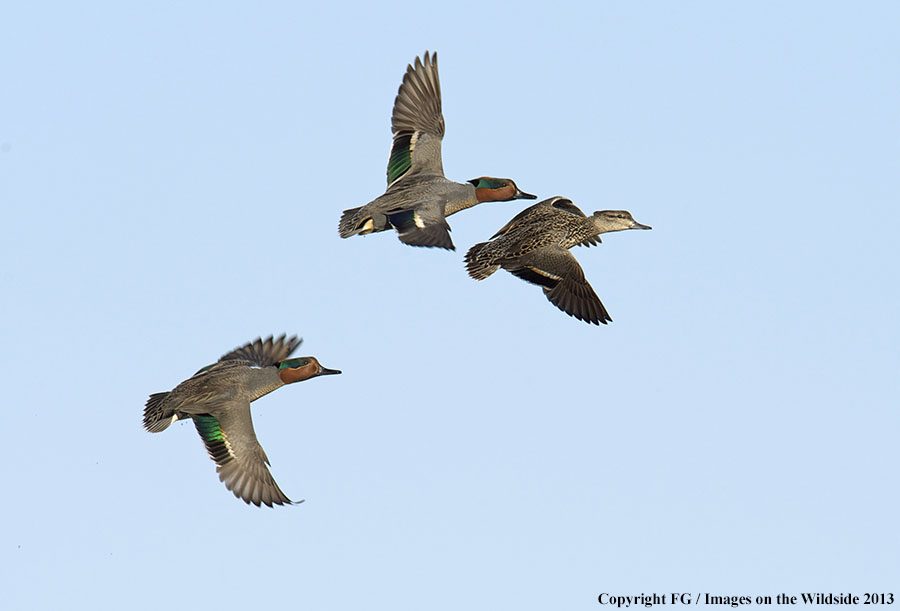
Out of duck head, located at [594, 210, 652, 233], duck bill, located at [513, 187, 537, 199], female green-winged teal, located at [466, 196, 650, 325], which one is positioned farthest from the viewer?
duck head, located at [594, 210, 652, 233]

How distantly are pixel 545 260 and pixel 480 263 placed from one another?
0.81 meters

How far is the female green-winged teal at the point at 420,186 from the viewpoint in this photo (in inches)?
564

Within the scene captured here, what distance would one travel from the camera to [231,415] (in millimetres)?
13562

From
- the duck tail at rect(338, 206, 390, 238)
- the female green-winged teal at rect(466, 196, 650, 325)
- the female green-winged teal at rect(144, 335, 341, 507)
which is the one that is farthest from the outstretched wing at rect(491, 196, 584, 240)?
the female green-winged teal at rect(144, 335, 341, 507)

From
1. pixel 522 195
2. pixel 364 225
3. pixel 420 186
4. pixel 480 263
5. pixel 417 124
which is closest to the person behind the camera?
pixel 364 225

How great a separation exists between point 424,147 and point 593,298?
3.01 meters

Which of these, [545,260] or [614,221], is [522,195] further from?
[614,221]

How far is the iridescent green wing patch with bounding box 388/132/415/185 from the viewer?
1639cm

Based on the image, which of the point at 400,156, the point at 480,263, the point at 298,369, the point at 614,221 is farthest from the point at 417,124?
the point at 298,369

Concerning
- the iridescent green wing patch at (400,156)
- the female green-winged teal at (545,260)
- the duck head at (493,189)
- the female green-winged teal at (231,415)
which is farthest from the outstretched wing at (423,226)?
the female green-winged teal at (231,415)

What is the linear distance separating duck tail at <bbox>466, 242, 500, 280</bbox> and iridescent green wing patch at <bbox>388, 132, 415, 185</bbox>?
5.58ft

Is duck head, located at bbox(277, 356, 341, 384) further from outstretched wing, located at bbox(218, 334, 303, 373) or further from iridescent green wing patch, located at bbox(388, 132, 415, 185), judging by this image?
iridescent green wing patch, located at bbox(388, 132, 415, 185)

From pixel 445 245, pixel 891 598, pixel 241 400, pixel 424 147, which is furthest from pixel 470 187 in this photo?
pixel 891 598

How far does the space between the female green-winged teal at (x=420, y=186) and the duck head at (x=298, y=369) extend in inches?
59.8
